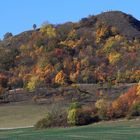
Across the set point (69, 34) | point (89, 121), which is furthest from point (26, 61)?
point (89, 121)

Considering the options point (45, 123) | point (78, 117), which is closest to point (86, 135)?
point (45, 123)

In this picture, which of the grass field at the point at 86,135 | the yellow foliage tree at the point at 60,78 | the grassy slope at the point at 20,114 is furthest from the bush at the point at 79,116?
the yellow foliage tree at the point at 60,78

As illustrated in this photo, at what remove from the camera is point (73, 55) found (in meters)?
174

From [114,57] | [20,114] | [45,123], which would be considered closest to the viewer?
[45,123]

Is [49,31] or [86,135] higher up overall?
[49,31]

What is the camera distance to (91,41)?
181875 mm

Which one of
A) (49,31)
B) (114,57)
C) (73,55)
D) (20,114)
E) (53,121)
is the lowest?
(53,121)

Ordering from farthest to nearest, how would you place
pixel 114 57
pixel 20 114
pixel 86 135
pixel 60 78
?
pixel 114 57
pixel 60 78
pixel 20 114
pixel 86 135

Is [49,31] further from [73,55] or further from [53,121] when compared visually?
[53,121]

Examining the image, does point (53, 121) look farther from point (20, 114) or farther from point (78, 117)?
point (20, 114)

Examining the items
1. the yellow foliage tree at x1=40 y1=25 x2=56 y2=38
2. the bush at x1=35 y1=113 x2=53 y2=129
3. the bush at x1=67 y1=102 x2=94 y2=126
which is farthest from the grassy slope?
the yellow foliage tree at x1=40 y1=25 x2=56 y2=38

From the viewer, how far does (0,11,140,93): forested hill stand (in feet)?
508

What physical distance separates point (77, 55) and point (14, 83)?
24.3 m

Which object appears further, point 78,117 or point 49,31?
point 49,31
